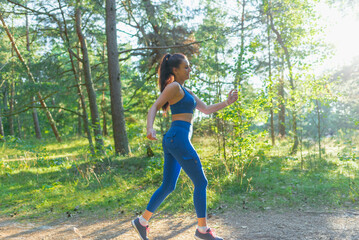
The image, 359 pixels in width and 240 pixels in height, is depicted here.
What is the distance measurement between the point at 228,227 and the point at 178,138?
1788mm

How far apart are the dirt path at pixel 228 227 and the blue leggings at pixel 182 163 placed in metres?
→ 0.85

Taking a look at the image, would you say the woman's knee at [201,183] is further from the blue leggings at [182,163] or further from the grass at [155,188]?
the grass at [155,188]

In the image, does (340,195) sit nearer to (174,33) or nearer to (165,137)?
(165,137)

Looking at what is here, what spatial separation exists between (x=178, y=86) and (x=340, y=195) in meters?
3.98

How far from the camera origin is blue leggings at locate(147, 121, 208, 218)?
2.81m

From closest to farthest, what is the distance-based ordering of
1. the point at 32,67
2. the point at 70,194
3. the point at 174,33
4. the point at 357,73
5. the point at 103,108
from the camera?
the point at 70,194 < the point at 32,67 < the point at 174,33 < the point at 103,108 < the point at 357,73

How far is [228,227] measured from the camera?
385 centimetres

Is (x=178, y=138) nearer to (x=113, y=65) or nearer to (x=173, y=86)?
(x=173, y=86)

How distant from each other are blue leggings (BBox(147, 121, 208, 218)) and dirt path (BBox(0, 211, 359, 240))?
85 centimetres

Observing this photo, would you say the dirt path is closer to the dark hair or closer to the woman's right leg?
the woman's right leg

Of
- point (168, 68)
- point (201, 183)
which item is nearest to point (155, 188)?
point (201, 183)

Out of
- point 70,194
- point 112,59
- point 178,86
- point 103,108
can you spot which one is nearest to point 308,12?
point 112,59

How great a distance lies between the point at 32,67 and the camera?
11.8 m

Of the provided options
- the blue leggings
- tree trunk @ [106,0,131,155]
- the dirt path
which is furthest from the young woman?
tree trunk @ [106,0,131,155]
